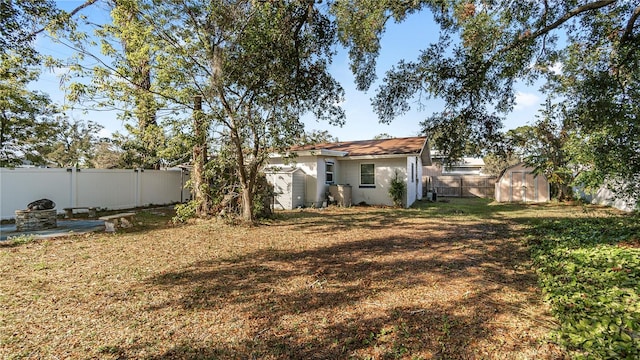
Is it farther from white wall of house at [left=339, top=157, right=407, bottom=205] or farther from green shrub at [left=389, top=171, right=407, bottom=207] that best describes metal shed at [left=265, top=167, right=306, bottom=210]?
green shrub at [left=389, top=171, right=407, bottom=207]

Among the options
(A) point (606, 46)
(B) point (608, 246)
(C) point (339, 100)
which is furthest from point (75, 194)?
(A) point (606, 46)

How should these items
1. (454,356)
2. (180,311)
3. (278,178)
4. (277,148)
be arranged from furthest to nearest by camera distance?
(278,178)
(277,148)
(180,311)
(454,356)

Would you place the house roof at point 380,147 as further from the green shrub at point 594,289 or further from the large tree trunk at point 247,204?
the green shrub at point 594,289

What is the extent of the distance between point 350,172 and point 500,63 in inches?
377

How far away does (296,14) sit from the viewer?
7.53 meters

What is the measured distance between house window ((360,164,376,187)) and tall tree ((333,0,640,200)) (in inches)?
272

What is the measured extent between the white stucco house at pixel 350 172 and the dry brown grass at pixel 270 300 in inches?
303

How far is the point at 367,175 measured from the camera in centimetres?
1623

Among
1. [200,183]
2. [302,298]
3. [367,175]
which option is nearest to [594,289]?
[302,298]

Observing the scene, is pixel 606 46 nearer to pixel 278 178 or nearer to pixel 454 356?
pixel 454 356

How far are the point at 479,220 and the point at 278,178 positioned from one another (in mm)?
8600

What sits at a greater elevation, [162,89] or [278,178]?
[162,89]

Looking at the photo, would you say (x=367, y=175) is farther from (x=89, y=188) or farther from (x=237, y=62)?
(x=89, y=188)

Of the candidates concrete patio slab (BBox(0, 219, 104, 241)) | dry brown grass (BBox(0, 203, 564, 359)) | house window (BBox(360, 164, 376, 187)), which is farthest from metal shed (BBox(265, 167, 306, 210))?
dry brown grass (BBox(0, 203, 564, 359))
